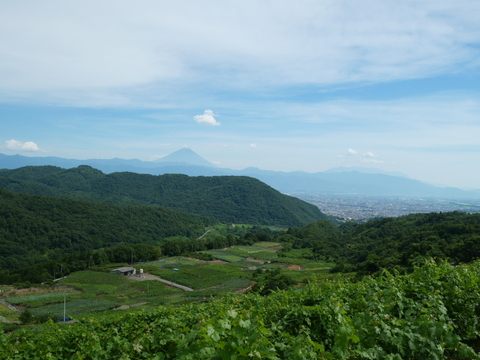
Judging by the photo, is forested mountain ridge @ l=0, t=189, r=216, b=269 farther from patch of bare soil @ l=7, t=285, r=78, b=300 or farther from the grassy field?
the grassy field

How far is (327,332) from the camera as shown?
Result: 468 cm

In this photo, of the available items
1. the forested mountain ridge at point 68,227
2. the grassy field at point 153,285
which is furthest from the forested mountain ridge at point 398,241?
the forested mountain ridge at point 68,227

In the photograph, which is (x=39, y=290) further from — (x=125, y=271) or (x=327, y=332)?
(x=327, y=332)

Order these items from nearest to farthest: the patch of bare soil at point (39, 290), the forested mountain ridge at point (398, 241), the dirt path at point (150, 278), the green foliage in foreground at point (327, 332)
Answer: the green foliage in foreground at point (327, 332) → the forested mountain ridge at point (398, 241) → the patch of bare soil at point (39, 290) → the dirt path at point (150, 278)

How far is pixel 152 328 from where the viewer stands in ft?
21.1

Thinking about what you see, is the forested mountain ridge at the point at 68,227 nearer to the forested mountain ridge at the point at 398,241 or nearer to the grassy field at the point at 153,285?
the grassy field at the point at 153,285

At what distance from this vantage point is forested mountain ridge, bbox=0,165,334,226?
495ft

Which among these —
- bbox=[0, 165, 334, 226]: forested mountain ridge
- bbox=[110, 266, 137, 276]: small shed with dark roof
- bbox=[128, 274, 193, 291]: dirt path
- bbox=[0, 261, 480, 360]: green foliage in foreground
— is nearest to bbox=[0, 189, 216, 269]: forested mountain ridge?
bbox=[110, 266, 137, 276]: small shed with dark roof

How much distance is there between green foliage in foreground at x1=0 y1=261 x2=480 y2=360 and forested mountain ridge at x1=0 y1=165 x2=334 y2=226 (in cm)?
13979

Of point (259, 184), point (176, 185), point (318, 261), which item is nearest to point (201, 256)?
point (318, 261)

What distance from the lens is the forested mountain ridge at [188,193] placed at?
15100cm

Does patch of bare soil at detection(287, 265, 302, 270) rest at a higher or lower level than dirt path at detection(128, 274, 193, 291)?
higher

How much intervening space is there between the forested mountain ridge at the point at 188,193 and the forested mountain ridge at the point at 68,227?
46134 millimetres

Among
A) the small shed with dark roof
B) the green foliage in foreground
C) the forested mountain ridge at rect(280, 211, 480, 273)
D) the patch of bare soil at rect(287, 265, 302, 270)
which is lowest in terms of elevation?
the small shed with dark roof
